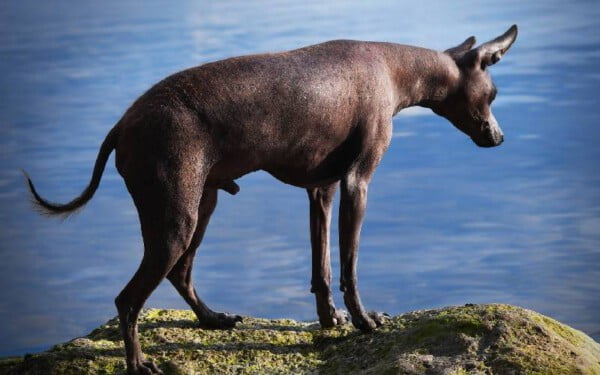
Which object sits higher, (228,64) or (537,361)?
(228,64)

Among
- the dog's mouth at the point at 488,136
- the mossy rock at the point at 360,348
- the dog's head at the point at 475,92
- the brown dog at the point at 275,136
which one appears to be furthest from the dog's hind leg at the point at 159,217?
the dog's mouth at the point at 488,136

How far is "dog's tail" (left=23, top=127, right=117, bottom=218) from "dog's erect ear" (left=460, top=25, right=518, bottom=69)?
3.52 meters

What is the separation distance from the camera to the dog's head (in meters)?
10.6

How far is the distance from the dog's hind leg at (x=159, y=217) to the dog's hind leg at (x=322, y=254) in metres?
1.79

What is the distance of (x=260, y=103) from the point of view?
891 centimetres

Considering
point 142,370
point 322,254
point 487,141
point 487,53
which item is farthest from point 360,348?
point 487,53

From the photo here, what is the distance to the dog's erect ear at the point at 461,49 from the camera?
10727mm

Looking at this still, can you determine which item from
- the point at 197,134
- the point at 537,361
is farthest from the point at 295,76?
the point at 537,361

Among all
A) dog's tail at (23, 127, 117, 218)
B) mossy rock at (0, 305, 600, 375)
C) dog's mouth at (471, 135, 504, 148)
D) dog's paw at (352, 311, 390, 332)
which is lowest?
mossy rock at (0, 305, 600, 375)

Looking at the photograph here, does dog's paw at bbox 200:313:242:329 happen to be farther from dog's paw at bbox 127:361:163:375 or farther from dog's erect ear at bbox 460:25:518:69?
dog's erect ear at bbox 460:25:518:69

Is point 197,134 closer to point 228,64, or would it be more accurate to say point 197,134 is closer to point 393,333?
point 228,64

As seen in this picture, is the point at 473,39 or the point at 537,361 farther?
the point at 473,39

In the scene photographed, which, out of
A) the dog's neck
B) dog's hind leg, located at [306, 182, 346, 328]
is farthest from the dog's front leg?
the dog's neck

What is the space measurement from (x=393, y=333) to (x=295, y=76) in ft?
7.22
